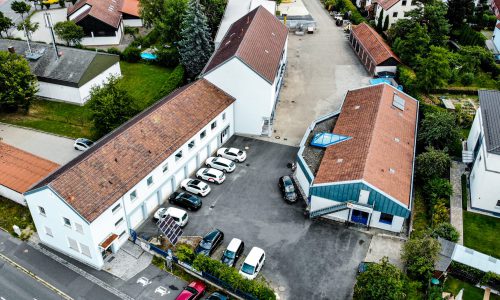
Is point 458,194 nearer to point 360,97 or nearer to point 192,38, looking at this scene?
point 360,97

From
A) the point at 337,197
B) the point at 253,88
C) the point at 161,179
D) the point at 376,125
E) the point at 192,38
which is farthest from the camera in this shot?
the point at 192,38

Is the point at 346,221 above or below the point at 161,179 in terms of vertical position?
below

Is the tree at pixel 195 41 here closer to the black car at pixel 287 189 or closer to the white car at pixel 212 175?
the white car at pixel 212 175

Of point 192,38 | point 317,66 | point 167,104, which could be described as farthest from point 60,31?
point 317,66

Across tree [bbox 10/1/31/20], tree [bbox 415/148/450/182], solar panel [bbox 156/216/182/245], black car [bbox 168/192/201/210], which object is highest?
tree [bbox 10/1/31/20]

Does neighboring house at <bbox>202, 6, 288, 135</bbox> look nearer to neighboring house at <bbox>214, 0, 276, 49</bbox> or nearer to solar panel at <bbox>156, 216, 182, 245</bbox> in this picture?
neighboring house at <bbox>214, 0, 276, 49</bbox>

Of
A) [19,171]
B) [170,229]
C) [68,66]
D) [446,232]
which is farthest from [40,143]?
[446,232]

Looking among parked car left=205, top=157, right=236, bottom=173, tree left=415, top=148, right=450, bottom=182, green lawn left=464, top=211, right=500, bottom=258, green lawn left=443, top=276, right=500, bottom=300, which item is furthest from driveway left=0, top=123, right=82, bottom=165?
green lawn left=464, top=211, right=500, bottom=258
